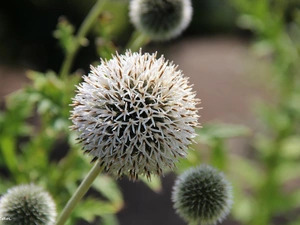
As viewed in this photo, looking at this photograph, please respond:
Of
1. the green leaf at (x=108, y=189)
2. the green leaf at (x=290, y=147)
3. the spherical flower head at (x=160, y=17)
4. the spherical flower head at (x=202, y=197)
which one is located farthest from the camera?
the green leaf at (x=290, y=147)

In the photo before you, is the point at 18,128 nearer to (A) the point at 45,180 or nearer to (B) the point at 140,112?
(A) the point at 45,180

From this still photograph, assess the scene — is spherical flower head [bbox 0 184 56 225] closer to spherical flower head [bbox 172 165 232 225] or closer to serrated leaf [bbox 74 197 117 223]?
serrated leaf [bbox 74 197 117 223]

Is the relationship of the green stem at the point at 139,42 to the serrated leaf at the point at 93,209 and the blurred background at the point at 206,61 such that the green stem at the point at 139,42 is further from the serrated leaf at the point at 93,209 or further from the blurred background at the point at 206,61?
the serrated leaf at the point at 93,209

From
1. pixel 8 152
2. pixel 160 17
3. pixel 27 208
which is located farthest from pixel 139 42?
pixel 27 208

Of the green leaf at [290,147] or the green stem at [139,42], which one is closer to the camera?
the green stem at [139,42]

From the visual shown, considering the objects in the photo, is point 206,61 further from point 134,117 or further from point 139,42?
point 134,117

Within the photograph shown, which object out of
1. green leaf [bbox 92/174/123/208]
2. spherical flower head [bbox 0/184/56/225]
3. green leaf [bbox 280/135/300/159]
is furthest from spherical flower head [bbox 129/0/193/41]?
green leaf [bbox 280/135/300/159]

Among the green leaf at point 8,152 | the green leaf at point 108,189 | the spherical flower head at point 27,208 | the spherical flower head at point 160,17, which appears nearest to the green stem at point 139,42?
the spherical flower head at point 160,17
